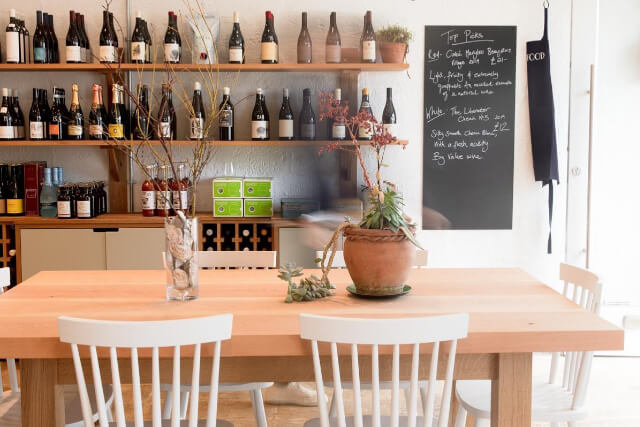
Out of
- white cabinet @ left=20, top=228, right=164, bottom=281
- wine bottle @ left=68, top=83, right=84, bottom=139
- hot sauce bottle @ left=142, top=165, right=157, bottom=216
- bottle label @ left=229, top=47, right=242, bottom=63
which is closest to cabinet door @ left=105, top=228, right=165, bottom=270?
white cabinet @ left=20, top=228, right=164, bottom=281

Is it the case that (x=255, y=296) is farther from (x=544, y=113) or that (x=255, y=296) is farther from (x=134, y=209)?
(x=544, y=113)

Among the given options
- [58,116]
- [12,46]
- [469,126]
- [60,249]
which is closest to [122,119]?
[58,116]

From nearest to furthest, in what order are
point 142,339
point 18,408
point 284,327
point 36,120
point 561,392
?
1. point 142,339
2. point 284,327
3. point 18,408
4. point 561,392
5. point 36,120

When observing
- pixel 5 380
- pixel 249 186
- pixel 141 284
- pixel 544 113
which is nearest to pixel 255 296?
pixel 141 284

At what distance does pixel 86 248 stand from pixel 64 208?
0.85 feet

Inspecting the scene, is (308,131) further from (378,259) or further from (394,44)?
(378,259)

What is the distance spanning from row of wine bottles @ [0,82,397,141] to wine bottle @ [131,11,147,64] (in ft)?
0.65

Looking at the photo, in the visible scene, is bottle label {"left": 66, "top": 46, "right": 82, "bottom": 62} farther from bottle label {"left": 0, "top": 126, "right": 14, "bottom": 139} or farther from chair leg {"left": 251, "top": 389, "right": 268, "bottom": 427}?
chair leg {"left": 251, "top": 389, "right": 268, "bottom": 427}

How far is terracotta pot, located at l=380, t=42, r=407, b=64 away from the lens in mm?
4359

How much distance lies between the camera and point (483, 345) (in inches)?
75.2

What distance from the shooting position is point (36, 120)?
14.7 ft

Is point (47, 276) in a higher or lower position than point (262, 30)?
lower

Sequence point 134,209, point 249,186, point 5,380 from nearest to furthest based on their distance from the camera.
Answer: point 5,380 < point 249,186 < point 134,209

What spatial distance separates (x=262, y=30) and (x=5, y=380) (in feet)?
8.11
